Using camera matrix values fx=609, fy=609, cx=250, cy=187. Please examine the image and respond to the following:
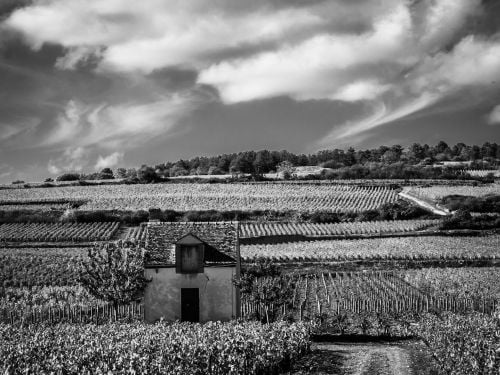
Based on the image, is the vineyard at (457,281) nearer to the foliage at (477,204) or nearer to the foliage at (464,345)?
the foliage at (464,345)

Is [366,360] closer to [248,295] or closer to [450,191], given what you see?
[248,295]

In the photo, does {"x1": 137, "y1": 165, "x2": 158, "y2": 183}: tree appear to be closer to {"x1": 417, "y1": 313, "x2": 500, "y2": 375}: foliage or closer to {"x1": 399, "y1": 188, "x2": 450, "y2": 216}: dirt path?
{"x1": 399, "y1": 188, "x2": 450, "y2": 216}: dirt path

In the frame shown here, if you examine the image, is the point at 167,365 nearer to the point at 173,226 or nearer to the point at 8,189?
the point at 173,226

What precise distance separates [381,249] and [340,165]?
3530 inches

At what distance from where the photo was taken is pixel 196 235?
33.6 meters

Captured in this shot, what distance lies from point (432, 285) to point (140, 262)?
847 inches

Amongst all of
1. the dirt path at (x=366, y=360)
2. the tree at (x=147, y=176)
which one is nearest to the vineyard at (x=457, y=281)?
the dirt path at (x=366, y=360)

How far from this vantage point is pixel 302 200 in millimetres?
92250

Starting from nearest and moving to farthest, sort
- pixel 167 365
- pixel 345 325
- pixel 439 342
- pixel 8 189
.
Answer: pixel 167 365 → pixel 439 342 → pixel 345 325 → pixel 8 189

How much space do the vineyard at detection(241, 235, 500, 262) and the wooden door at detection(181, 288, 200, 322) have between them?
69.2ft

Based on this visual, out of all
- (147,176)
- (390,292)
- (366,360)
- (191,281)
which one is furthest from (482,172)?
(366,360)

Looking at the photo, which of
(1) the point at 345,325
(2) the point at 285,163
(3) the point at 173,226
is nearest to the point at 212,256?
(3) the point at 173,226

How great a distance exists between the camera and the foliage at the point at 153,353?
15.2 m

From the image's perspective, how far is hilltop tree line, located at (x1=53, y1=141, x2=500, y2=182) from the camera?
379ft
